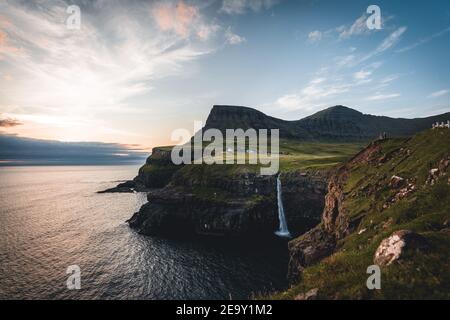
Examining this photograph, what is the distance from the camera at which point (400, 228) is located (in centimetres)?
2177

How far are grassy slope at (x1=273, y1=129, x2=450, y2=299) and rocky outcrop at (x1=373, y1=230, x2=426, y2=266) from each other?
469 millimetres

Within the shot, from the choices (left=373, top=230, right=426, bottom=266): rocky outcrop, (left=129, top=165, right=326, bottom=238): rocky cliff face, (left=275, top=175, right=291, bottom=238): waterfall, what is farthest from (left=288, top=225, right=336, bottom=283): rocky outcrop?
(left=129, top=165, right=326, bottom=238): rocky cliff face

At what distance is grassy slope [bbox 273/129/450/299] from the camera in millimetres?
14133

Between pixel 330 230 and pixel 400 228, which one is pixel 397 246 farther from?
pixel 330 230

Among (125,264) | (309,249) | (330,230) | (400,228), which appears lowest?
(125,264)

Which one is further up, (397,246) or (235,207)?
(397,246)

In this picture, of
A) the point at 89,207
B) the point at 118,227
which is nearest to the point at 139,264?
the point at 118,227

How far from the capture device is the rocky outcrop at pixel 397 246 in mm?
16406

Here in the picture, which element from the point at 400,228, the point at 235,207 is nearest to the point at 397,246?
the point at 400,228

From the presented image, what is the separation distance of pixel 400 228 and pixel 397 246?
6.03m

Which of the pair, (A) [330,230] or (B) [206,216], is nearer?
(A) [330,230]

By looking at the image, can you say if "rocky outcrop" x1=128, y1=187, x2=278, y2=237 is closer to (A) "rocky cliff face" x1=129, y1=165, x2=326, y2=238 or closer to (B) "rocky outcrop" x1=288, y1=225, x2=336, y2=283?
(A) "rocky cliff face" x1=129, y1=165, x2=326, y2=238
